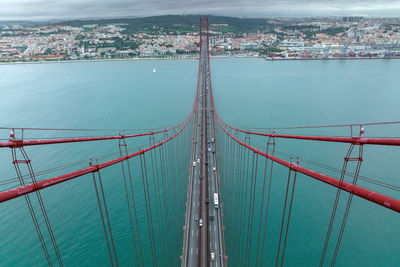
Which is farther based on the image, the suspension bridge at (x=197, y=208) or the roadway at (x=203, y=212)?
the suspension bridge at (x=197, y=208)

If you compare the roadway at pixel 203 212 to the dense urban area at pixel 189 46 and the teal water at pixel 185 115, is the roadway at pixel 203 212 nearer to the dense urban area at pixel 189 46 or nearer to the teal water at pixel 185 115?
the teal water at pixel 185 115

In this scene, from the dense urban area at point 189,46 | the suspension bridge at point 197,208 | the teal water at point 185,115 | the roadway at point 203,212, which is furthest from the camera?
the dense urban area at point 189,46

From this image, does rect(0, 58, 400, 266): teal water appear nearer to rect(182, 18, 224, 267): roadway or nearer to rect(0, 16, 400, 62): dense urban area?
rect(182, 18, 224, 267): roadway

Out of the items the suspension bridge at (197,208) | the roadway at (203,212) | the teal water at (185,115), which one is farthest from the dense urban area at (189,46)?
the suspension bridge at (197,208)

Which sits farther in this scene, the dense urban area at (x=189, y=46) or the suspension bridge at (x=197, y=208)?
the dense urban area at (x=189, y=46)

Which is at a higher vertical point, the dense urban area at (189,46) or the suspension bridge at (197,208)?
the dense urban area at (189,46)

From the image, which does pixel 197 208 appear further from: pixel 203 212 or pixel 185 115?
pixel 185 115

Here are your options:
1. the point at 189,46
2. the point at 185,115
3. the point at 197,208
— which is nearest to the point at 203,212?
the point at 197,208

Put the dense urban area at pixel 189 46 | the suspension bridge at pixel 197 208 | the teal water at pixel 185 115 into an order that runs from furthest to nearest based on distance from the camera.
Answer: the dense urban area at pixel 189 46 → the teal water at pixel 185 115 → the suspension bridge at pixel 197 208

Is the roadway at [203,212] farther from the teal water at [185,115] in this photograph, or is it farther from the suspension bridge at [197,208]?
the teal water at [185,115]

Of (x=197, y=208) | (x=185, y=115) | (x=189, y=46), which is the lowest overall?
(x=185, y=115)
